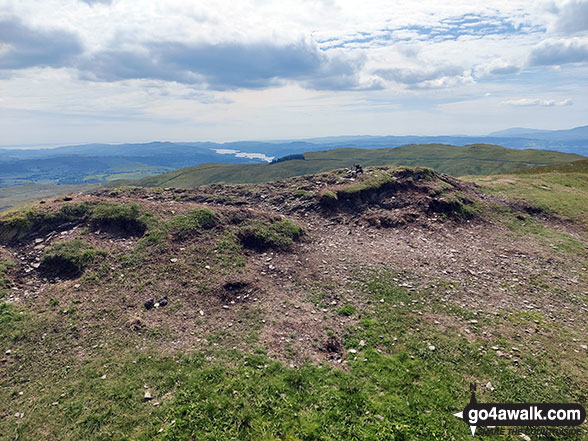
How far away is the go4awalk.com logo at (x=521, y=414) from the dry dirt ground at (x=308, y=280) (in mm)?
3956

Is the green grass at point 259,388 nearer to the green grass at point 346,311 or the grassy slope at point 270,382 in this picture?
the grassy slope at point 270,382

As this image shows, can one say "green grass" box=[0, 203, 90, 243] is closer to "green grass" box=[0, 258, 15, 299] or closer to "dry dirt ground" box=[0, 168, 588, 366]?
"dry dirt ground" box=[0, 168, 588, 366]

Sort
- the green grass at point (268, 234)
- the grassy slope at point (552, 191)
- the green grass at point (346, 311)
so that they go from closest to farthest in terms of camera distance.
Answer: the green grass at point (346, 311) → the green grass at point (268, 234) → the grassy slope at point (552, 191)

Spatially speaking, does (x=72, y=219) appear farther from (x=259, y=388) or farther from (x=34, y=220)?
(x=259, y=388)

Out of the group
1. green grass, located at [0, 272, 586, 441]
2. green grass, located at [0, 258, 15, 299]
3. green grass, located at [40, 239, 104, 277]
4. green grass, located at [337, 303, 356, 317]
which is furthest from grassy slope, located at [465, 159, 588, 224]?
green grass, located at [0, 258, 15, 299]

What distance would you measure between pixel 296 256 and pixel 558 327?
1612 centimetres

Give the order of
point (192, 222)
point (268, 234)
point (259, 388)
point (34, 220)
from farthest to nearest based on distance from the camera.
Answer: point (268, 234)
point (192, 222)
point (34, 220)
point (259, 388)

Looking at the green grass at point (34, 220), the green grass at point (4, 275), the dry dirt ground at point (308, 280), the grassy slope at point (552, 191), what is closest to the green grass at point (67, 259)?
the dry dirt ground at point (308, 280)

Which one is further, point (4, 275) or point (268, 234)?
point (268, 234)

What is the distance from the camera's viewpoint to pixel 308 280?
2048 cm

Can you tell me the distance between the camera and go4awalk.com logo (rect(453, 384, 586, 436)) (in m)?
10.6

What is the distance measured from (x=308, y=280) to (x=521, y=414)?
12377 millimetres

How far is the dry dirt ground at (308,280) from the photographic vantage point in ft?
50.0

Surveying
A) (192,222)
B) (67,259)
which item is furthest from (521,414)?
(67,259)
